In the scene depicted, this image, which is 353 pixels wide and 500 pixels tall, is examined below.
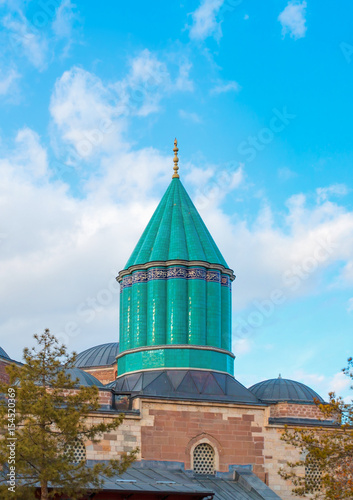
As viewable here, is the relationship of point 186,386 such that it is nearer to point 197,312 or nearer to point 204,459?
point 204,459

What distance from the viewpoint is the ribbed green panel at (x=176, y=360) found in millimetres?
25500

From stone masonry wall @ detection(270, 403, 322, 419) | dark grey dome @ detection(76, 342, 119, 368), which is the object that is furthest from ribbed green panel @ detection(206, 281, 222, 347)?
dark grey dome @ detection(76, 342, 119, 368)

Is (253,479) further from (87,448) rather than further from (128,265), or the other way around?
(128,265)

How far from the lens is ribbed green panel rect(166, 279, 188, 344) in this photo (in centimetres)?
2581

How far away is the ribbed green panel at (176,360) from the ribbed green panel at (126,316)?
628 mm

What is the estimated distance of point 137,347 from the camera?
26141 millimetres

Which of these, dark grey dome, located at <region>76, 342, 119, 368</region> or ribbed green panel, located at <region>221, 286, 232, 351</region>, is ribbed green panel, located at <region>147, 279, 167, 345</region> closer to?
ribbed green panel, located at <region>221, 286, 232, 351</region>

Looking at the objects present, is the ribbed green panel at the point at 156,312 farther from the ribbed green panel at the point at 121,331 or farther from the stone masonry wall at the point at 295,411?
the stone masonry wall at the point at 295,411

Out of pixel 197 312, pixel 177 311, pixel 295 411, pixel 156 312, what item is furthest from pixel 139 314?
pixel 295 411

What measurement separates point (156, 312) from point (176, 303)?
75cm

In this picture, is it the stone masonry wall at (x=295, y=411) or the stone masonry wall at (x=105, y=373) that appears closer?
the stone masonry wall at (x=295, y=411)

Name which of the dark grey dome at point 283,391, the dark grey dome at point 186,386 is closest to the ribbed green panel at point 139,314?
the dark grey dome at point 186,386

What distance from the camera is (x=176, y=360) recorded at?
2553cm

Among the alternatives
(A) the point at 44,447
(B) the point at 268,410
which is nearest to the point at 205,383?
(B) the point at 268,410
